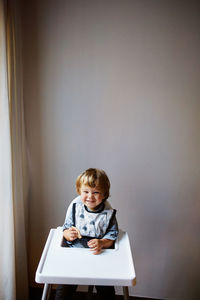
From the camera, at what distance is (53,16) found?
1.71 meters

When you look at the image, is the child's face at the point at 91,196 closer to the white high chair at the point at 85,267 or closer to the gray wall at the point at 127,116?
the white high chair at the point at 85,267

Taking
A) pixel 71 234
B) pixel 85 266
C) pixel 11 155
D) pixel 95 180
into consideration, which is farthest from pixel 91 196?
pixel 11 155

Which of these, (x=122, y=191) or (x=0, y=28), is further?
(x=122, y=191)

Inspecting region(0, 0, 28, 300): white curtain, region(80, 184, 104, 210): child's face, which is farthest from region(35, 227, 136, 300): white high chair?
region(0, 0, 28, 300): white curtain

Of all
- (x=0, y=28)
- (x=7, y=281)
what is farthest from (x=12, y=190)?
(x=0, y=28)

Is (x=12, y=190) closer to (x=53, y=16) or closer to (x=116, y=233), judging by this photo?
(x=116, y=233)

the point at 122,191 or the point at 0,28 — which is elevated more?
the point at 0,28

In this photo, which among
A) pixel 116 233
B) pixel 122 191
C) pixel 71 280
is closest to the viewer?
pixel 71 280

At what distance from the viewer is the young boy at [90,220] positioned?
1.33m

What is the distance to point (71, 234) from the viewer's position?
4.34ft

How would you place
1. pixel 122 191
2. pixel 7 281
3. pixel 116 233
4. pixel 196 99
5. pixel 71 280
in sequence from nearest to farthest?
1. pixel 71 280
2. pixel 116 233
3. pixel 7 281
4. pixel 196 99
5. pixel 122 191

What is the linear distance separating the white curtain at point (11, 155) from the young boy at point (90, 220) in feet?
1.31

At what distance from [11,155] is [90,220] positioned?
615 mm

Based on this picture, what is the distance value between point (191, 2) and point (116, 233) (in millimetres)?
1396
